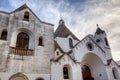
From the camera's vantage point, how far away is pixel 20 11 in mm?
16438

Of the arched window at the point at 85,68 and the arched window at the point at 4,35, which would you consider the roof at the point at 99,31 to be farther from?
the arched window at the point at 4,35

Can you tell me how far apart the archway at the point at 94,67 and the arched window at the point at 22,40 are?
1017 centimetres

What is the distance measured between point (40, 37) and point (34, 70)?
4900mm

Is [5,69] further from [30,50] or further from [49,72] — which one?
[49,72]

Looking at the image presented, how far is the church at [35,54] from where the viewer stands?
13.2 m

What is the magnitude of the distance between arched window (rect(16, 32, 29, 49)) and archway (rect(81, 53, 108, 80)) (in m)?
10.2

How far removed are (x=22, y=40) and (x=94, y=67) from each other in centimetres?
1413

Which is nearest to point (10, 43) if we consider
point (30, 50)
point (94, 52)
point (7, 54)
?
point (7, 54)

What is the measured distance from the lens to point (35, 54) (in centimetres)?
1470

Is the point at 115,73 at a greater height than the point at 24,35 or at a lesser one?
lesser

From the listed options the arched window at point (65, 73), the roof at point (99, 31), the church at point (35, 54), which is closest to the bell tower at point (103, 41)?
the roof at point (99, 31)

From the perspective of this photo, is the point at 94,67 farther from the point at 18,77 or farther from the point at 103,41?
the point at 18,77

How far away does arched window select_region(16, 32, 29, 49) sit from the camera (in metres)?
14.9

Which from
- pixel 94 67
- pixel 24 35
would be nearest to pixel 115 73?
pixel 94 67
